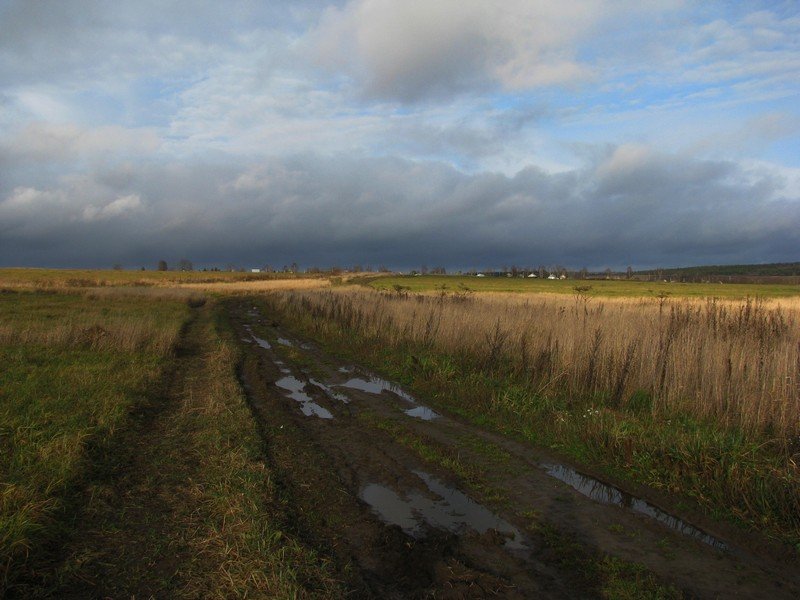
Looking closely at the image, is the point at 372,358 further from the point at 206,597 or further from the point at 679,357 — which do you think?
the point at 206,597

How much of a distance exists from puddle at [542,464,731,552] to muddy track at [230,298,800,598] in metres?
0.02

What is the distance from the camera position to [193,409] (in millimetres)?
8461

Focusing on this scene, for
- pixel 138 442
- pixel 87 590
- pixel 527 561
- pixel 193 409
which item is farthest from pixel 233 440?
pixel 527 561

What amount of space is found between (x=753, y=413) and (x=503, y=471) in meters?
3.83

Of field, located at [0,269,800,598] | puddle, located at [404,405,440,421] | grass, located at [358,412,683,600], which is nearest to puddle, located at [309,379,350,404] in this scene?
field, located at [0,269,800,598]

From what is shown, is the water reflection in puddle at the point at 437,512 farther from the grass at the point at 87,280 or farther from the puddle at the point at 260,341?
the grass at the point at 87,280

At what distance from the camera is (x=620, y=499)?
5414mm

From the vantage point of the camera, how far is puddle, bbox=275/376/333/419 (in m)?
8.86

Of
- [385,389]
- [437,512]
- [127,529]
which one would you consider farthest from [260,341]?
[437,512]

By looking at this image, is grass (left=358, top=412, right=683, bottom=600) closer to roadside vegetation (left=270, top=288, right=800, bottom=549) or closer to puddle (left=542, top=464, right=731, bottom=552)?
puddle (left=542, top=464, right=731, bottom=552)

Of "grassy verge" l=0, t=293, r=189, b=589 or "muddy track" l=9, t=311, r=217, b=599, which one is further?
"grassy verge" l=0, t=293, r=189, b=589

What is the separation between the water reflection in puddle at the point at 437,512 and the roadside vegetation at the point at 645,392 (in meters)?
2.24

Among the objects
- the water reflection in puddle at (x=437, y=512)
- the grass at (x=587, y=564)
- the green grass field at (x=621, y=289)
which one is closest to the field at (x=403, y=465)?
the grass at (x=587, y=564)

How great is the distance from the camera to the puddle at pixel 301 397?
29.1 ft
